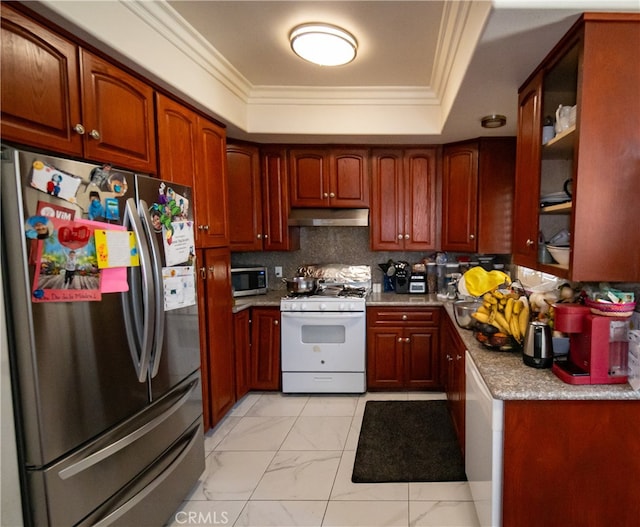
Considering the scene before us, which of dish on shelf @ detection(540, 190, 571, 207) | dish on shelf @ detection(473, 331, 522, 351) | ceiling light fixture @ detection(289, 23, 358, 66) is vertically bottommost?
dish on shelf @ detection(473, 331, 522, 351)

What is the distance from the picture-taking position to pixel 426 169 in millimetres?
3301

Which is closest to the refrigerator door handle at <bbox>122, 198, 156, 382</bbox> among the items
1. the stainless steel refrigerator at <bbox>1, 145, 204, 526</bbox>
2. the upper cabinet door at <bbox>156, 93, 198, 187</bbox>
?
the stainless steel refrigerator at <bbox>1, 145, 204, 526</bbox>

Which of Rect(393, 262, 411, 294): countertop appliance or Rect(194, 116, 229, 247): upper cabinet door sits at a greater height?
Rect(194, 116, 229, 247): upper cabinet door

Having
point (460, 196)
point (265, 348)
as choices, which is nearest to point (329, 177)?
point (460, 196)

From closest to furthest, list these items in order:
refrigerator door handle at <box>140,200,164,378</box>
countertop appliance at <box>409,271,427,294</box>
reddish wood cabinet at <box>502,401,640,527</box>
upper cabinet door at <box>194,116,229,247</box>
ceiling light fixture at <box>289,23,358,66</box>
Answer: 1. reddish wood cabinet at <box>502,401,640,527</box>
2. refrigerator door handle at <box>140,200,164,378</box>
3. ceiling light fixture at <box>289,23,358,66</box>
4. upper cabinet door at <box>194,116,229,247</box>
5. countertop appliance at <box>409,271,427,294</box>

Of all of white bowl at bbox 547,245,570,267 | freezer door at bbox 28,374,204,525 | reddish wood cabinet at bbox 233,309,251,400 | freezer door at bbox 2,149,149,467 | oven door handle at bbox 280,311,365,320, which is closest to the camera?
freezer door at bbox 2,149,149,467

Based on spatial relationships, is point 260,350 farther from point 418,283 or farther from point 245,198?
point 418,283

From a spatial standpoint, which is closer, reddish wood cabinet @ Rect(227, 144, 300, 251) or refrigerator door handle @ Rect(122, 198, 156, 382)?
refrigerator door handle @ Rect(122, 198, 156, 382)

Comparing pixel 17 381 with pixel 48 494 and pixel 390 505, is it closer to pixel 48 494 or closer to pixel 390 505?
pixel 48 494

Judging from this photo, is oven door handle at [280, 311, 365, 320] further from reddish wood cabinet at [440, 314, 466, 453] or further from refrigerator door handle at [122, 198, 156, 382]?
refrigerator door handle at [122, 198, 156, 382]

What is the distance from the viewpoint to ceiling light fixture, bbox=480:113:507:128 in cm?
245

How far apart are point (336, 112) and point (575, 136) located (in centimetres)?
188

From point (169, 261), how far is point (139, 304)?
0.28m

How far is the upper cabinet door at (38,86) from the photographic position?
1.21 metres
